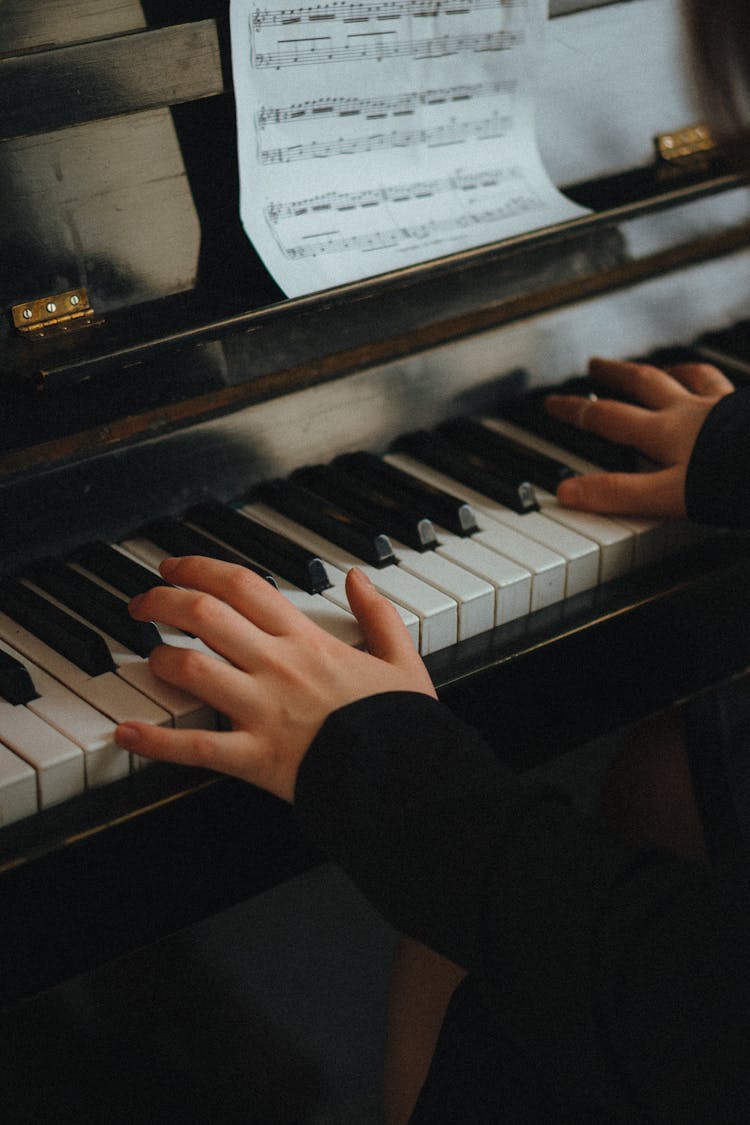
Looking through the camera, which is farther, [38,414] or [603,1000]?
[38,414]

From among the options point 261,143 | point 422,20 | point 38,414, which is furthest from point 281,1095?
point 422,20

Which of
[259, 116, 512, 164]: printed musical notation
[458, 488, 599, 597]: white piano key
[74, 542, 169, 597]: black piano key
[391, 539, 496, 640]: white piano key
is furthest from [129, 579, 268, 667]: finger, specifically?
[259, 116, 512, 164]: printed musical notation

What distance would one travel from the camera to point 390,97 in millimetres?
1311

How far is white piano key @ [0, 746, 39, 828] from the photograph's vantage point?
895mm

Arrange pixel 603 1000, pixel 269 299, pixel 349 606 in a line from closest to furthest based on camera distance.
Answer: pixel 603 1000 → pixel 349 606 → pixel 269 299

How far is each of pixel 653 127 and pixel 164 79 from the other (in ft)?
2.28

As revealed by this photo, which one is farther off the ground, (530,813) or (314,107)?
(314,107)

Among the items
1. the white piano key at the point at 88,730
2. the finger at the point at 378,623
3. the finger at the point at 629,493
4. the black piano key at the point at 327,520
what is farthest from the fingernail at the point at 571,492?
the white piano key at the point at 88,730

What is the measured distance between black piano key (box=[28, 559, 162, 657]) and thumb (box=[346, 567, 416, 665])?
166 millimetres

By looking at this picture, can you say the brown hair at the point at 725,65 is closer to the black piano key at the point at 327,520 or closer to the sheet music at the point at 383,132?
the sheet music at the point at 383,132

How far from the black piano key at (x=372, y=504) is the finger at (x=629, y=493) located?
0.16 m

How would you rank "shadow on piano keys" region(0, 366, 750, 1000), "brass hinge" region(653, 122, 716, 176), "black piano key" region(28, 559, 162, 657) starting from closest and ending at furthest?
"shadow on piano keys" region(0, 366, 750, 1000), "black piano key" region(28, 559, 162, 657), "brass hinge" region(653, 122, 716, 176)

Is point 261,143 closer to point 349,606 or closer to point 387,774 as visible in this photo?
→ point 349,606

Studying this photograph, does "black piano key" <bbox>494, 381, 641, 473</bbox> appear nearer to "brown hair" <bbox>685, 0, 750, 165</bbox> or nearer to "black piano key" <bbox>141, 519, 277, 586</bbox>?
"brown hair" <bbox>685, 0, 750, 165</bbox>
